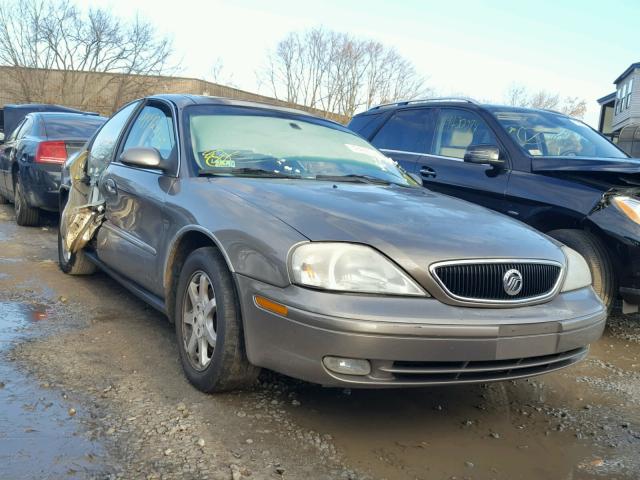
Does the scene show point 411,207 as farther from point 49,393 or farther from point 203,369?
point 49,393

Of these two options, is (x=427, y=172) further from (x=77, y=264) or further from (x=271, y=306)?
(x=271, y=306)

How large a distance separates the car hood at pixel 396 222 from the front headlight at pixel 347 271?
53 millimetres

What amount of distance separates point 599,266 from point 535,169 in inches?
39.1

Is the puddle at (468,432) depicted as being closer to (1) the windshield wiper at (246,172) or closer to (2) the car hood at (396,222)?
(2) the car hood at (396,222)

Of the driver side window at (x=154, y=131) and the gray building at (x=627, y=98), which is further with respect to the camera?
the gray building at (x=627, y=98)

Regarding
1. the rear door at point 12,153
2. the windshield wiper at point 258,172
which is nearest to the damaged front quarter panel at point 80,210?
the windshield wiper at point 258,172

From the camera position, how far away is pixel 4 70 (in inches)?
1356

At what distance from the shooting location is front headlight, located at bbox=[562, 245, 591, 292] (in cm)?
308

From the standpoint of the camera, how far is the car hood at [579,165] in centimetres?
468

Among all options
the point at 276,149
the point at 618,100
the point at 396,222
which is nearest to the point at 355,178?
the point at 276,149

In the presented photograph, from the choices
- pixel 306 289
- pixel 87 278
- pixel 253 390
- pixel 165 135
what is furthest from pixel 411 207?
pixel 87 278

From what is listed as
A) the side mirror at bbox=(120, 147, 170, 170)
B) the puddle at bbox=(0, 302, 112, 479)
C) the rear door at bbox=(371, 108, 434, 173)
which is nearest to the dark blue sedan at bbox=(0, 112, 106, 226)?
the rear door at bbox=(371, 108, 434, 173)

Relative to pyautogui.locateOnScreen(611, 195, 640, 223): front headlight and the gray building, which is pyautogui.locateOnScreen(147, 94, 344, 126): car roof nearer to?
pyautogui.locateOnScreen(611, 195, 640, 223): front headlight

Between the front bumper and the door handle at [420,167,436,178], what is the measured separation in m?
3.17
